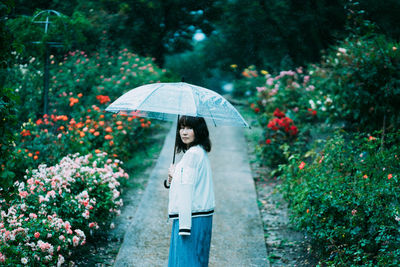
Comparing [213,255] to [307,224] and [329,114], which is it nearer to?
[307,224]

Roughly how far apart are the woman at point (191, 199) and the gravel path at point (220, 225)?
1239 mm

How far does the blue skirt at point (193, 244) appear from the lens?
2701mm

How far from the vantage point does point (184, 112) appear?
268 cm

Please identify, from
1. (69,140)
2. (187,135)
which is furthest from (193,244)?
(69,140)

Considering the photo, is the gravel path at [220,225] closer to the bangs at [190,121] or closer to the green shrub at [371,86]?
the bangs at [190,121]

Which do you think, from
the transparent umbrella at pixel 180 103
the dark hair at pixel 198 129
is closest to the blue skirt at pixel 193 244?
the dark hair at pixel 198 129

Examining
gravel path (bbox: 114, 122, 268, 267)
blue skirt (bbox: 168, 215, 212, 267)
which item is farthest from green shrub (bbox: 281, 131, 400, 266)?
blue skirt (bbox: 168, 215, 212, 267)

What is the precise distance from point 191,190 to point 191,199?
0.06m

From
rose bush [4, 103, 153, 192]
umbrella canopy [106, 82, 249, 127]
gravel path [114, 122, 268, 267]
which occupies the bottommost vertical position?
gravel path [114, 122, 268, 267]

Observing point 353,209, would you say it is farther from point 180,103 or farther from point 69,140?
point 69,140

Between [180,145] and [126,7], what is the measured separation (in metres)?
10.5

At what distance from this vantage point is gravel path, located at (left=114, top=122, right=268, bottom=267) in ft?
13.2

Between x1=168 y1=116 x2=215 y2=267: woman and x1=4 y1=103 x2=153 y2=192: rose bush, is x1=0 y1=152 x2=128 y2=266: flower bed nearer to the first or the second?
x1=4 y1=103 x2=153 y2=192: rose bush

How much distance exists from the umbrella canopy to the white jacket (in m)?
A: 0.28
